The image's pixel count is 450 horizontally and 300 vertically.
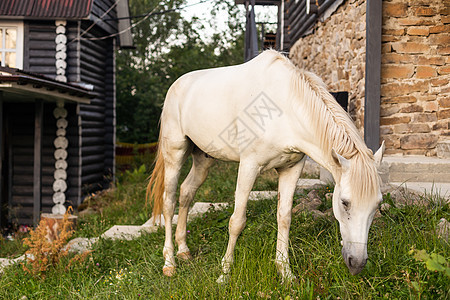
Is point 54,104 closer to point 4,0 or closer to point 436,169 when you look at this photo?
point 4,0

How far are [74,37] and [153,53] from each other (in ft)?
43.9

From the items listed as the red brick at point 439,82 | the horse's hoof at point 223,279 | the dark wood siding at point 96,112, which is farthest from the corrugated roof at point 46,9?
the horse's hoof at point 223,279

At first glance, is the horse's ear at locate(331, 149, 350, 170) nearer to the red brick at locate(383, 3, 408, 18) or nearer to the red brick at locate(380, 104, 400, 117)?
the red brick at locate(380, 104, 400, 117)

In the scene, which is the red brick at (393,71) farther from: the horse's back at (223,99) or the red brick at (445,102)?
the horse's back at (223,99)

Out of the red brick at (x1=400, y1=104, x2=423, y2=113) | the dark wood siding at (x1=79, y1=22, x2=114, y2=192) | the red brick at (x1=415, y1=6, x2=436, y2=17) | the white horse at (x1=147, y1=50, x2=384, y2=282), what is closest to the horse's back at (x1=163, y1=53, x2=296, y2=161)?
the white horse at (x1=147, y1=50, x2=384, y2=282)

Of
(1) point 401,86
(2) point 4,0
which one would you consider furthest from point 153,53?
(1) point 401,86

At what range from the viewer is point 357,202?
89.5 inches

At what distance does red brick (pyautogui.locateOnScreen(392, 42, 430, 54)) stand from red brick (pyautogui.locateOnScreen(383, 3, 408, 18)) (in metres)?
0.39

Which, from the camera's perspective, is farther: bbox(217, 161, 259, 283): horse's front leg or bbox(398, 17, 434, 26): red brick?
bbox(398, 17, 434, 26): red brick

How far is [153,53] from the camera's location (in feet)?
73.0

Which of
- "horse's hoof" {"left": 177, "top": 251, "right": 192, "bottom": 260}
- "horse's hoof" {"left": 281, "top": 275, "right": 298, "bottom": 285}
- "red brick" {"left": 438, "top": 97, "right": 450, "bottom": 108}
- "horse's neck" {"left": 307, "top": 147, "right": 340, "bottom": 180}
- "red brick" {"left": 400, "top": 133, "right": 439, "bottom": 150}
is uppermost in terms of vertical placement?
"red brick" {"left": 438, "top": 97, "right": 450, "bottom": 108}

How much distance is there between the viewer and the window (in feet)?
29.3

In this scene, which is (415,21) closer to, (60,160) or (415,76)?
(415,76)

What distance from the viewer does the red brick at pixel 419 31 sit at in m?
5.70
